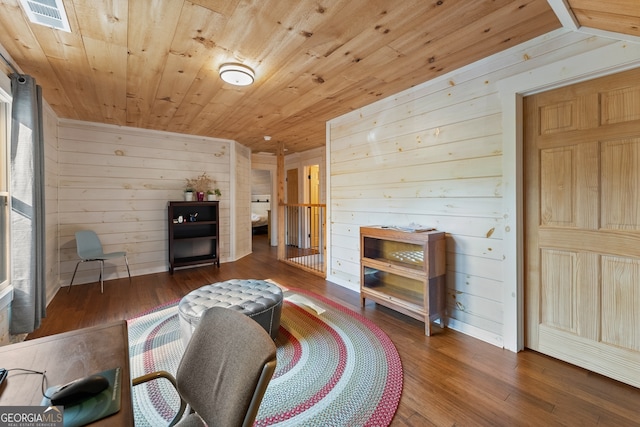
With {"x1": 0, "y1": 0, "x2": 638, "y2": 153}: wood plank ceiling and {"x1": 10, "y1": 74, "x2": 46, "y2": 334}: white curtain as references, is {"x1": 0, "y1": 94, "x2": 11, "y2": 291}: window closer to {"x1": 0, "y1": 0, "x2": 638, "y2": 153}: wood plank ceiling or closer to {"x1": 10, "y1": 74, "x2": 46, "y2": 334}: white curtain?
{"x1": 10, "y1": 74, "x2": 46, "y2": 334}: white curtain

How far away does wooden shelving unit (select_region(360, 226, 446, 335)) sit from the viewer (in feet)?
8.15

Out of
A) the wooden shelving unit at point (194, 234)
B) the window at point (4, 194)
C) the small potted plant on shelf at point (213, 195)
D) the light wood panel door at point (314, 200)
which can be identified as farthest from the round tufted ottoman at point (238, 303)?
the light wood panel door at point (314, 200)

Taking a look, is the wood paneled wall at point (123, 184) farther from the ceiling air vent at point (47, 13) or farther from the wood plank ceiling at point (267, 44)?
the ceiling air vent at point (47, 13)

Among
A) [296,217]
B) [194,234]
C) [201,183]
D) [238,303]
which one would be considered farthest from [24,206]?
[296,217]

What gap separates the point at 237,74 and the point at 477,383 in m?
2.95

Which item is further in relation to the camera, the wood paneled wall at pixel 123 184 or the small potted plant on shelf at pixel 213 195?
the small potted plant on shelf at pixel 213 195

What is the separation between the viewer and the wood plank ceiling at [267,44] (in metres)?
1.70

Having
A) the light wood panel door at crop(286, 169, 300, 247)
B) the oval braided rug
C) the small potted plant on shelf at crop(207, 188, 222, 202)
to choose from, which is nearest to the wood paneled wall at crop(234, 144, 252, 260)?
the small potted plant on shelf at crop(207, 188, 222, 202)

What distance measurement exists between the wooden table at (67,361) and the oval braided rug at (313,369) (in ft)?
2.54

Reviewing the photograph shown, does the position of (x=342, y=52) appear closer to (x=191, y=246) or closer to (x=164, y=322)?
(x=164, y=322)

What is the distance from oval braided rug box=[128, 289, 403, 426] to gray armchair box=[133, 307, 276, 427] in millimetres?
720

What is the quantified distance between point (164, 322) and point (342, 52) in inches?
114

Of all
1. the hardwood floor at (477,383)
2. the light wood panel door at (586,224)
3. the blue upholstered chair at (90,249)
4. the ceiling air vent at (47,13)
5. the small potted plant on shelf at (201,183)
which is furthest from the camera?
the small potted plant on shelf at (201,183)

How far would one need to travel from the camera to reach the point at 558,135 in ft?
6.69
